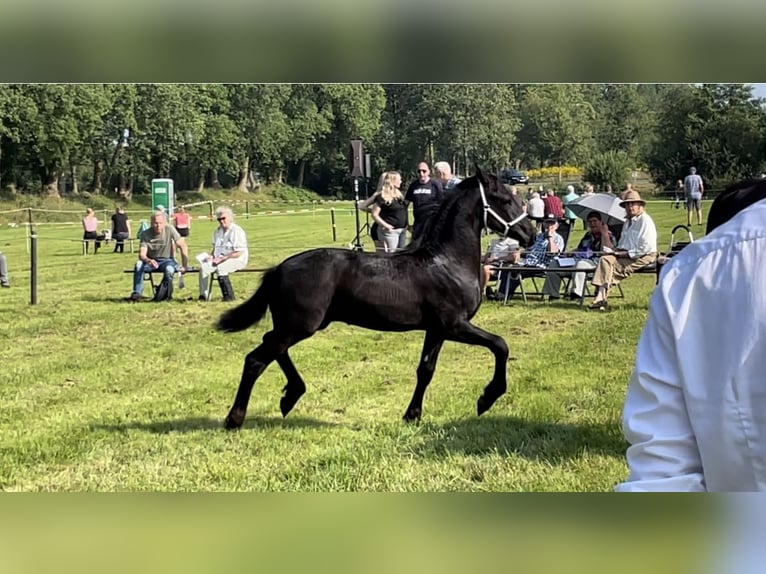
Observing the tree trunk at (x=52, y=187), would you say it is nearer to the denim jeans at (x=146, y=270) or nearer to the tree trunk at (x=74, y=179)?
the tree trunk at (x=74, y=179)

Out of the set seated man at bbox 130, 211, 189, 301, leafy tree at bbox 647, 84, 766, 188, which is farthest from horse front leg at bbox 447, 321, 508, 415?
seated man at bbox 130, 211, 189, 301

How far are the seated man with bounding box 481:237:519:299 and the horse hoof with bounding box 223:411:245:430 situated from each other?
Answer: 1428 millimetres

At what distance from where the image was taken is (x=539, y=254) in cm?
467

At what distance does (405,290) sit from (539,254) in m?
1.09

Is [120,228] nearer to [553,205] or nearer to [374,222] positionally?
[374,222]

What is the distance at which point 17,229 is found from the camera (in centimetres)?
488

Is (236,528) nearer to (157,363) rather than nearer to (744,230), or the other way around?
(744,230)

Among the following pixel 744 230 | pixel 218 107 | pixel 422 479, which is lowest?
pixel 422 479

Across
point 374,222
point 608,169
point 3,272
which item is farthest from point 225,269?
point 608,169

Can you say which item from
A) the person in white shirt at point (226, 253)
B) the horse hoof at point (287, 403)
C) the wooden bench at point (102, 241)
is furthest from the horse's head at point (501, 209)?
the wooden bench at point (102, 241)

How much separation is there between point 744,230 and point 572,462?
3001 millimetres

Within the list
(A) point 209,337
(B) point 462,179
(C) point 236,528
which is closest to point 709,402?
(C) point 236,528

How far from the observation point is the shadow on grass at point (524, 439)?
11.7 ft
